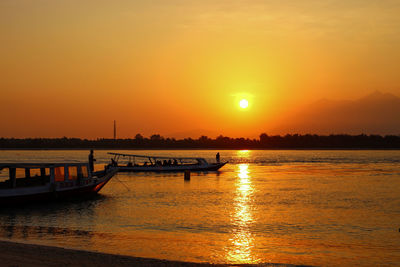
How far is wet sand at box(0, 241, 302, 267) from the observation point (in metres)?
15.6

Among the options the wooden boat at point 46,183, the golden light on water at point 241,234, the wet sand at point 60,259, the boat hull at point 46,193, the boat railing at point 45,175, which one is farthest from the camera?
the boat railing at point 45,175

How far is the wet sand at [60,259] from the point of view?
1559cm

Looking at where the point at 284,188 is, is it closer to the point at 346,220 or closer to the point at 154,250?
the point at 346,220

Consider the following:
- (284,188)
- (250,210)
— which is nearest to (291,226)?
(250,210)

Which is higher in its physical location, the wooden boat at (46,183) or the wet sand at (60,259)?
the wooden boat at (46,183)

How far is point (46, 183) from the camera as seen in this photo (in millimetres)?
39531

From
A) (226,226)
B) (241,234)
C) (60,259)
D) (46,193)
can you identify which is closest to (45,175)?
(46,193)

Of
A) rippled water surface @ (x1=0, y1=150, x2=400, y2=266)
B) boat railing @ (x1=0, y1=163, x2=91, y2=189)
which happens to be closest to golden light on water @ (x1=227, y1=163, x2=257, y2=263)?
rippled water surface @ (x1=0, y1=150, x2=400, y2=266)

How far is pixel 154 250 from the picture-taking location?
68.2 feet

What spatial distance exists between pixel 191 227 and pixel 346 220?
1119cm

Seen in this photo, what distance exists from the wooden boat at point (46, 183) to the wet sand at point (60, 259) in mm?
18074

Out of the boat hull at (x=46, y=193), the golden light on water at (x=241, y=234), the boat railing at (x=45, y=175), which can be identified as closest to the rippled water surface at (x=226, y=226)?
the golden light on water at (x=241, y=234)

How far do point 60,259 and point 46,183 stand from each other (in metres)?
24.7

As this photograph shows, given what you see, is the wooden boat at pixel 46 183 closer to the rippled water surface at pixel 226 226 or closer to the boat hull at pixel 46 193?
the boat hull at pixel 46 193
